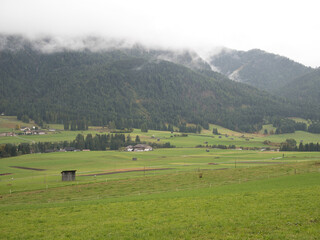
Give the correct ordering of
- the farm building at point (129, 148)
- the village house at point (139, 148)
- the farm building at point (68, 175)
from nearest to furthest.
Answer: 1. the farm building at point (68, 175)
2. the village house at point (139, 148)
3. the farm building at point (129, 148)

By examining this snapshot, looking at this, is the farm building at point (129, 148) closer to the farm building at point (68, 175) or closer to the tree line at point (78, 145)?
the tree line at point (78, 145)

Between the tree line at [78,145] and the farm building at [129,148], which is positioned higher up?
the tree line at [78,145]

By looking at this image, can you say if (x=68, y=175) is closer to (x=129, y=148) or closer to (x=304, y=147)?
(x=129, y=148)

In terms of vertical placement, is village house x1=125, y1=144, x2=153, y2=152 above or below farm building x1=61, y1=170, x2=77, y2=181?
above

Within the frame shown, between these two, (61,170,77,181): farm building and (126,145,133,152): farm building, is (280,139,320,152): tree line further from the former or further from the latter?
(61,170,77,181): farm building

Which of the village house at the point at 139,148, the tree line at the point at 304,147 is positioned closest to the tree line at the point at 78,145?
the village house at the point at 139,148

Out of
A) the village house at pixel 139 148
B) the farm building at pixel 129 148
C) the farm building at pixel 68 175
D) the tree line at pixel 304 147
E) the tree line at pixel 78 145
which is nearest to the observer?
the farm building at pixel 68 175

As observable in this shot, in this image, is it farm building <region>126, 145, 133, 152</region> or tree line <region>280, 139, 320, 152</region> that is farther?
farm building <region>126, 145, 133, 152</region>

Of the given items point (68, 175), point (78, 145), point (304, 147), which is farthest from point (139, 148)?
point (68, 175)

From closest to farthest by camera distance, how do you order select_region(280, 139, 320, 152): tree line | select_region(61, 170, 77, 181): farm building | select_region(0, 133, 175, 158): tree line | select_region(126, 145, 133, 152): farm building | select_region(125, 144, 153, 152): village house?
select_region(61, 170, 77, 181): farm building, select_region(280, 139, 320, 152): tree line, select_region(0, 133, 175, 158): tree line, select_region(125, 144, 153, 152): village house, select_region(126, 145, 133, 152): farm building

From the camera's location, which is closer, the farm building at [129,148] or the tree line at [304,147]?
the tree line at [304,147]

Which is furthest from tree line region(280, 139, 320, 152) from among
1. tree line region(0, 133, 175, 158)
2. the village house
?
the village house

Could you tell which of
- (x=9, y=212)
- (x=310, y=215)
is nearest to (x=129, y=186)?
(x=9, y=212)

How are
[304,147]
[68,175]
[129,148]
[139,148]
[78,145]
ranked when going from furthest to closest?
[129,148] → [78,145] → [139,148] → [304,147] → [68,175]
